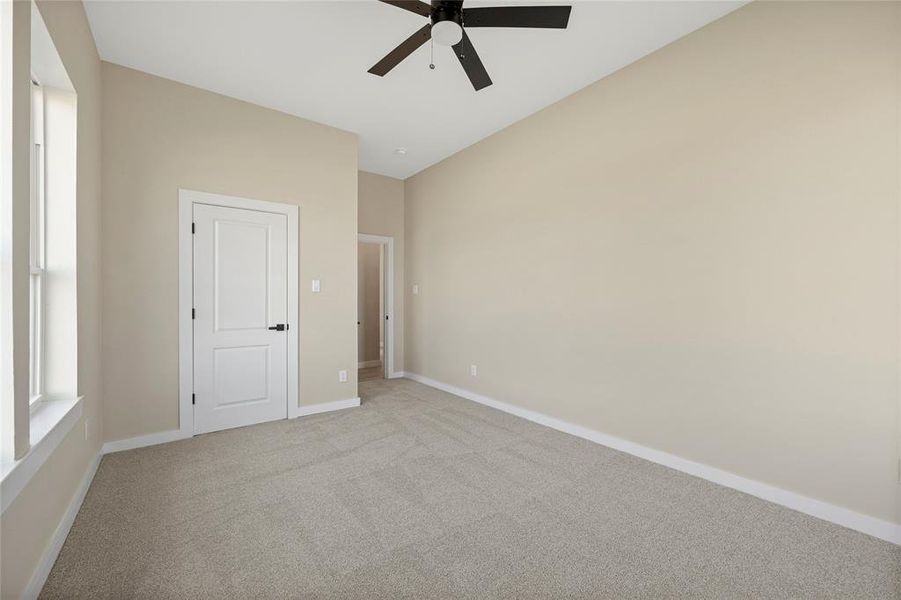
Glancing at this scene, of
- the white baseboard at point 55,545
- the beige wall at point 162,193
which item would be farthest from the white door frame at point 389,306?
the white baseboard at point 55,545

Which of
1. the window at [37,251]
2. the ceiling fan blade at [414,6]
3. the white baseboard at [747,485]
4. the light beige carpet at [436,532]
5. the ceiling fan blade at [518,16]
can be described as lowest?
the light beige carpet at [436,532]

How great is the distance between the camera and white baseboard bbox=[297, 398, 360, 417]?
3848 millimetres

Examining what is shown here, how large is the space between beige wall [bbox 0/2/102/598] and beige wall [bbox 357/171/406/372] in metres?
2.99

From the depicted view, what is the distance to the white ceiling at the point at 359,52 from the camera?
245 centimetres

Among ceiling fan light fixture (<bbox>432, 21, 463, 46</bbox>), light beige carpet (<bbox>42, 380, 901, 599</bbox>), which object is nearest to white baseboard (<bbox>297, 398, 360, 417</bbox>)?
light beige carpet (<bbox>42, 380, 901, 599</bbox>)

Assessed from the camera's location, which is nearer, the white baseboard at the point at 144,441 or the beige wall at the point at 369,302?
the white baseboard at the point at 144,441

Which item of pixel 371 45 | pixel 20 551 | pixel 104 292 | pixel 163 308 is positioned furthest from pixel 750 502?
pixel 104 292

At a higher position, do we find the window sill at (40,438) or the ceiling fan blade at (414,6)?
the ceiling fan blade at (414,6)

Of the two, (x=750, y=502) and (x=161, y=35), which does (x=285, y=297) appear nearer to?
(x=161, y=35)

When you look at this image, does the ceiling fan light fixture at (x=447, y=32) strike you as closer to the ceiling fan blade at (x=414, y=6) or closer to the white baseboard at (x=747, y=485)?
the ceiling fan blade at (x=414, y=6)

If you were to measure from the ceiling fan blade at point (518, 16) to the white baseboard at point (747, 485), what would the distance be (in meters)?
2.87

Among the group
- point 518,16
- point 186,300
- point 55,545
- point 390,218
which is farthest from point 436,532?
point 390,218

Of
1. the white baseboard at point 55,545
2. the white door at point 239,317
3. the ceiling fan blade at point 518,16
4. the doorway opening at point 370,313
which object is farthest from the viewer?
the doorway opening at point 370,313

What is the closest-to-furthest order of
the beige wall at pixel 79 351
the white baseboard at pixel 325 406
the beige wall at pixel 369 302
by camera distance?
1. the beige wall at pixel 79 351
2. the white baseboard at pixel 325 406
3. the beige wall at pixel 369 302
